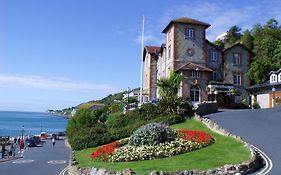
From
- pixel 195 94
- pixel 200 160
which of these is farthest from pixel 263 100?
pixel 200 160

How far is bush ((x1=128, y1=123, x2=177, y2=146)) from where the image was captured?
22.5 meters

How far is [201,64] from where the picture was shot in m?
51.5

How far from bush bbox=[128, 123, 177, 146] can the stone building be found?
25058 millimetres

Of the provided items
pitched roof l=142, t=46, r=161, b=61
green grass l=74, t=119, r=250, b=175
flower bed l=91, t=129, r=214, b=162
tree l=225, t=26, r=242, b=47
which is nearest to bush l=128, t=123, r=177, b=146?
flower bed l=91, t=129, r=214, b=162

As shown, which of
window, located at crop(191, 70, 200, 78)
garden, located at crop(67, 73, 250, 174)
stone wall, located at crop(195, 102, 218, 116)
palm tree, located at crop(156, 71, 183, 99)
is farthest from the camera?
window, located at crop(191, 70, 200, 78)

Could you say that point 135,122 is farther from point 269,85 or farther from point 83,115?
point 269,85

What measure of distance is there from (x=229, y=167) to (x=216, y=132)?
1099cm

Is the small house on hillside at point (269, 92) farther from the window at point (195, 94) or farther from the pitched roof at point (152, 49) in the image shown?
the pitched roof at point (152, 49)

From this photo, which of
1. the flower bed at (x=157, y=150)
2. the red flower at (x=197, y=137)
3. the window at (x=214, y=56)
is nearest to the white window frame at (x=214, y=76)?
the window at (x=214, y=56)

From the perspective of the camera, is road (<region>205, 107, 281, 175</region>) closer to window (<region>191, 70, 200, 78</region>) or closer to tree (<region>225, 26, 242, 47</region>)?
window (<region>191, 70, 200, 78</region>)

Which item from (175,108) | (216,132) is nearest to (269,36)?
(175,108)

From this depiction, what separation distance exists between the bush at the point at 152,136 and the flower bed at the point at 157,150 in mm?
512

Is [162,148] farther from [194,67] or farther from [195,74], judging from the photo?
[194,67]

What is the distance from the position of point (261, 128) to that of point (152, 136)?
947cm
